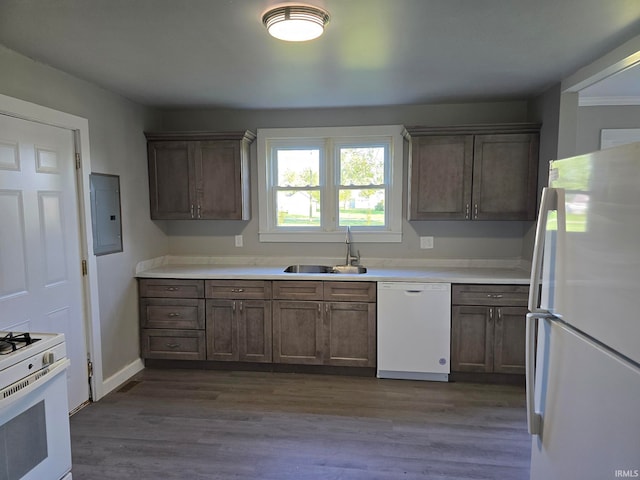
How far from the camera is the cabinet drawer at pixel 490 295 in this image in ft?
10.6

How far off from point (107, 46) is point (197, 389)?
2552 mm

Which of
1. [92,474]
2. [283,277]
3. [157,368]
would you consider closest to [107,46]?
[283,277]

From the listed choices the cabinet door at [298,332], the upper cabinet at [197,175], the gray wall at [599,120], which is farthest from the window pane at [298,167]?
the gray wall at [599,120]

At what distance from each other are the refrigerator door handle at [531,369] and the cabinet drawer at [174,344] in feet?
9.03

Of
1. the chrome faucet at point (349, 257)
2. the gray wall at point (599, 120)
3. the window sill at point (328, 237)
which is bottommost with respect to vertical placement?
the chrome faucet at point (349, 257)

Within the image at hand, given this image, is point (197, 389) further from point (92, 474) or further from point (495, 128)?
point (495, 128)

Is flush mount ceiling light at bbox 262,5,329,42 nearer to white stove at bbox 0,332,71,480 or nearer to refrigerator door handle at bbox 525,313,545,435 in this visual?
refrigerator door handle at bbox 525,313,545,435

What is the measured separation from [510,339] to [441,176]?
1500mm

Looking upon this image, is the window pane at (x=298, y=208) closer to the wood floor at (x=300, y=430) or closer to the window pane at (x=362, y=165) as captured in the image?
the window pane at (x=362, y=165)

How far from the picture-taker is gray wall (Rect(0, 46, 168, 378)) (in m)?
2.67

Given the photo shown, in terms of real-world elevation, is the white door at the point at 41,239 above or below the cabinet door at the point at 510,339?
above

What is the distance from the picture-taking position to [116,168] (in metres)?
3.33

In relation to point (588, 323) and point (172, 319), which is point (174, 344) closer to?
point (172, 319)

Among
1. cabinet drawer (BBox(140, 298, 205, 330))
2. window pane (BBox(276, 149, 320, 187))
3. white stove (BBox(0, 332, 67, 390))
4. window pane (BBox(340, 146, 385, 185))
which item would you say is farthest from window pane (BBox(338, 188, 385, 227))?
white stove (BBox(0, 332, 67, 390))
